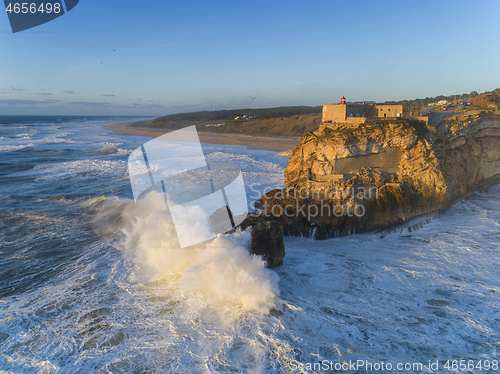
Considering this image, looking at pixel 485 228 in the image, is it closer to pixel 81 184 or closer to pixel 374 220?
pixel 374 220

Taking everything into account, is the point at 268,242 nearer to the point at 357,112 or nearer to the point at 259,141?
the point at 357,112

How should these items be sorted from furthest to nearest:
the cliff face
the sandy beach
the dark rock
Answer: the sandy beach → the cliff face → the dark rock

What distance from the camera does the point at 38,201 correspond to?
15578mm

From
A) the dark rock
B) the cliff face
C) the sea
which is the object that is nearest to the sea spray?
the sea

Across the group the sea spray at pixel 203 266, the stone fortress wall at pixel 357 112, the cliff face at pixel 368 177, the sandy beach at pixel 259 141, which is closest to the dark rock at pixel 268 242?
the sea spray at pixel 203 266

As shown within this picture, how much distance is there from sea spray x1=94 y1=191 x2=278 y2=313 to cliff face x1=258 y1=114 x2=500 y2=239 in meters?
3.93

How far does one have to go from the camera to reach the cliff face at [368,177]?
1193 cm

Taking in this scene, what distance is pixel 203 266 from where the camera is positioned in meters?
8.23

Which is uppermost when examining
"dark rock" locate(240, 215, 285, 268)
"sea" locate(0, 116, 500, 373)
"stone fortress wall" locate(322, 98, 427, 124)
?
"stone fortress wall" locate(322, 98, 427, 124)

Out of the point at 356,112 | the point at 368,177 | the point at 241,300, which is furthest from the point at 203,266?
the point at 356,112

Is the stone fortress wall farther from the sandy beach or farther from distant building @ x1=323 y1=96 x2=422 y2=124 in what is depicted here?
the sandy beach

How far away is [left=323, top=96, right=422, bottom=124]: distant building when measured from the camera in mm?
15246

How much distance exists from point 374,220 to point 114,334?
33.1 feet

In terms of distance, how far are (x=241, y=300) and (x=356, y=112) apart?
42.8ft
